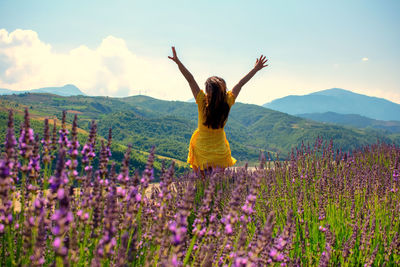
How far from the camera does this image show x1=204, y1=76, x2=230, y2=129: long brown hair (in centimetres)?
429

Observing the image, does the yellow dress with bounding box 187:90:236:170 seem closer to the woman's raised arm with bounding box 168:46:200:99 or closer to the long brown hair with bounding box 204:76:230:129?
the long brown hair with bounding box 204:76:230:129

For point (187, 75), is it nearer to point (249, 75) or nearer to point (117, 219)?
point (249, 75)

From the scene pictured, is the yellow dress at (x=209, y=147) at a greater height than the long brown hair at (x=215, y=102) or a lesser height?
lesser

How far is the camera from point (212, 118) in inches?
176

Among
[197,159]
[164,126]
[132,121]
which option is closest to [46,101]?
[132,121]

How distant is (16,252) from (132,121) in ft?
515

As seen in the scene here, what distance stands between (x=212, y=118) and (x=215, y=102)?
11.1 inches

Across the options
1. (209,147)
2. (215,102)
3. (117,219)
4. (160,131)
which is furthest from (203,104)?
(160,131)

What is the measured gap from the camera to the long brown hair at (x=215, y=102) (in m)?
4.29

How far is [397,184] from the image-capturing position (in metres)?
3.64

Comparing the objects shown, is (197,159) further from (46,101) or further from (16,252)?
(46,101)

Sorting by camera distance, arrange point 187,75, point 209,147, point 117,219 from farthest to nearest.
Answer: point 209,147 → point 187,75 → point 117,219

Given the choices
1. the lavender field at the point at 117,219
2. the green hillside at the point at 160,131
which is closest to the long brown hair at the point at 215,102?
the lavender field at the point at 117,219

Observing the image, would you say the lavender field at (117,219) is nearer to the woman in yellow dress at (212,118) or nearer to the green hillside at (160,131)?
the woman in yellow dress at (212,118)
